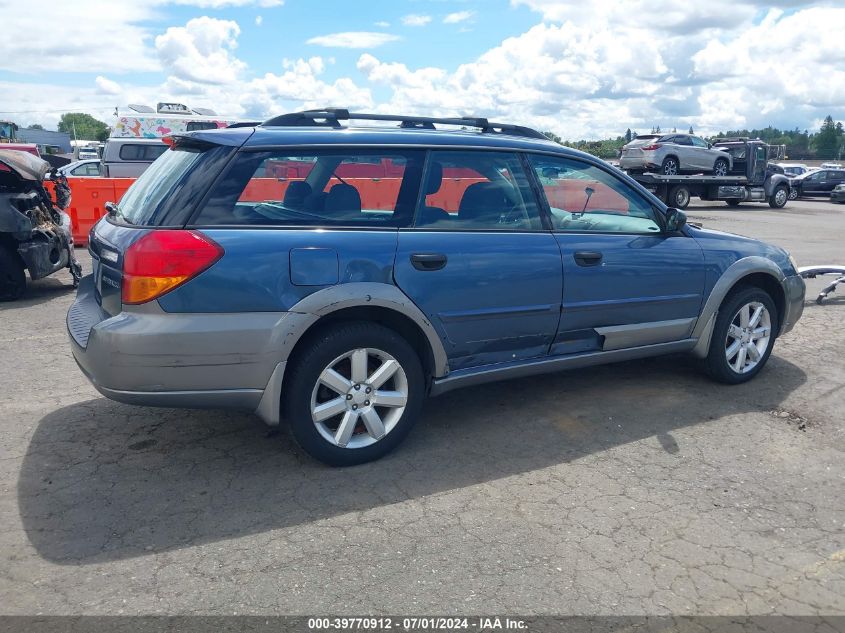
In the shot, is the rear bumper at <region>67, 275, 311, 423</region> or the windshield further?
the windshield

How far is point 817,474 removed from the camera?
4027mm

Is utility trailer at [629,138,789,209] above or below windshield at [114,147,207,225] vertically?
below

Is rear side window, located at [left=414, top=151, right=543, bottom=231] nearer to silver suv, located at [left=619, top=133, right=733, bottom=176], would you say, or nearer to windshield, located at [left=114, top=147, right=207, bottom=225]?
windshield, located at [left=114, top=147, right=207, bottom=225]

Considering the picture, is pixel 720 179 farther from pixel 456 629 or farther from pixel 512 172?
pixel 456 629

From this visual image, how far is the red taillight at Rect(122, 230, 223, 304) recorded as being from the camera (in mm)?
3510

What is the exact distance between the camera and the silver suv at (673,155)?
79.5ft

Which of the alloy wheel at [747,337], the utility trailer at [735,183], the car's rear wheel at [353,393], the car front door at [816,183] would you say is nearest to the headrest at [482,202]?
the car's rear wheel at [353,393]

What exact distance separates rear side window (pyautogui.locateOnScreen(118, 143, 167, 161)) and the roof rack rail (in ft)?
50.0

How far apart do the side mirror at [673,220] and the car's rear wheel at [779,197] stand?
2505 centimetres

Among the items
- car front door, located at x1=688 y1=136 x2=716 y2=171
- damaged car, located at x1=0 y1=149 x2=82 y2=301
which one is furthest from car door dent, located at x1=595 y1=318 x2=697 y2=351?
car front door, located at x1=688 y1=136 x2=716 y2=171

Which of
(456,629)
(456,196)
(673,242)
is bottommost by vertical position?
(456,629)

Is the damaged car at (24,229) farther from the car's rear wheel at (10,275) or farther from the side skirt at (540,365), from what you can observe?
the side skirt at (540,365)

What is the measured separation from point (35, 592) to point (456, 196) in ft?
9.25

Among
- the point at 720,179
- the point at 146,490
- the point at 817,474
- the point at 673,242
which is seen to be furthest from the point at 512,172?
the point at 720,179
